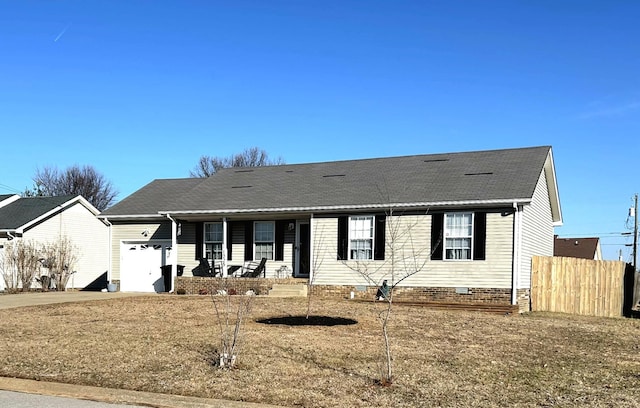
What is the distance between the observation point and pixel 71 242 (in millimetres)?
32250

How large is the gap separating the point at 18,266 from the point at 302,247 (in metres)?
13.1

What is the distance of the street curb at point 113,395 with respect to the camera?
24.8 ft

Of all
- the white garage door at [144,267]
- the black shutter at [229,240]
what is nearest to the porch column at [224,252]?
the black shutter at [229,240]

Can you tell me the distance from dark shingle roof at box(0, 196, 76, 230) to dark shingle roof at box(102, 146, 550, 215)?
5.11 m

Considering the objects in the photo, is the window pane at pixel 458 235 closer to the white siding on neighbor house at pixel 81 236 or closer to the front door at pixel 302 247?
the front door at pixel 302 247

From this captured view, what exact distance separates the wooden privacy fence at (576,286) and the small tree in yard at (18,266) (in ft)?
68.2

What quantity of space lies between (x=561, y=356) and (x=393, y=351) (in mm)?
2924

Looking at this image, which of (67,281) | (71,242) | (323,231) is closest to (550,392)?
(323,231)

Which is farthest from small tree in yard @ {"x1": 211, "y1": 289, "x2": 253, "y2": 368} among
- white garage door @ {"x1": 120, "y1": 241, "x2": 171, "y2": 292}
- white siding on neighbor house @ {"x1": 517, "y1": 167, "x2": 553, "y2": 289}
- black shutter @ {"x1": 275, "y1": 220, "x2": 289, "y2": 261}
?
white garage door @ {"x1": 120, "y1": 241, "x2": 171, "y2": 292}

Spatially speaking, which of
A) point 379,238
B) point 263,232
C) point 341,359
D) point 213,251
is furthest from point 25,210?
point 341,359

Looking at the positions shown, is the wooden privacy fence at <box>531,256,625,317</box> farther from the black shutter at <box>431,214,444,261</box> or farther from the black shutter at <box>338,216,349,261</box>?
the black shutter at <box>338,216,349,261</box>

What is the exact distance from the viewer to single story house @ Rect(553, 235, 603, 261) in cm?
5312

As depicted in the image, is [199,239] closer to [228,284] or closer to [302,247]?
[228,284]

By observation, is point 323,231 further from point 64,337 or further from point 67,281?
point 67,281
